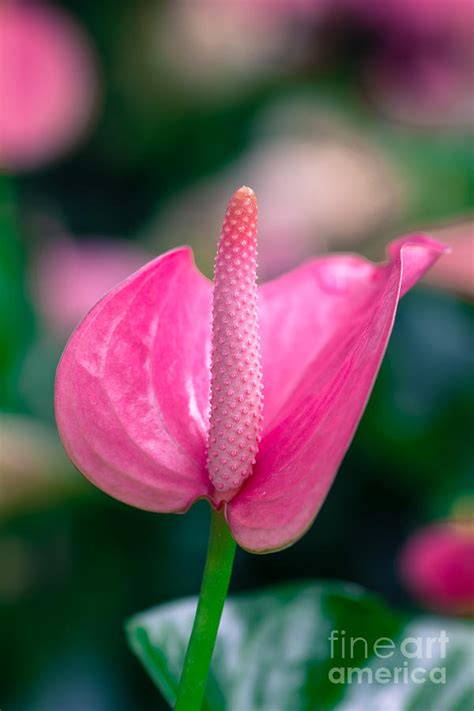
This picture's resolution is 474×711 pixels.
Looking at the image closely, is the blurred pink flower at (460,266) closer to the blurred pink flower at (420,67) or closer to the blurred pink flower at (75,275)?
the blurred pink flower at (75,275)

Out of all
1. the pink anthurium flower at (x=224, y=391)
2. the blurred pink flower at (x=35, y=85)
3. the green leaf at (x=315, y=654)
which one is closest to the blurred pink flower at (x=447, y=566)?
the green leaf at (x=315, y=654)

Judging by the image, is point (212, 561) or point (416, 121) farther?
point (416, 121)

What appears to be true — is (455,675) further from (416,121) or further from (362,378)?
(416,121)

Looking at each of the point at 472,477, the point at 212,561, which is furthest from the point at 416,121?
the point at 212,561

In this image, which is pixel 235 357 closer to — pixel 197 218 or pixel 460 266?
pixel 460 266

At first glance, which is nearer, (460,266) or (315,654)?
(315,654)

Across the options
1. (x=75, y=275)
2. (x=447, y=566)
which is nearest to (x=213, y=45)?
(x=75, y=275)
